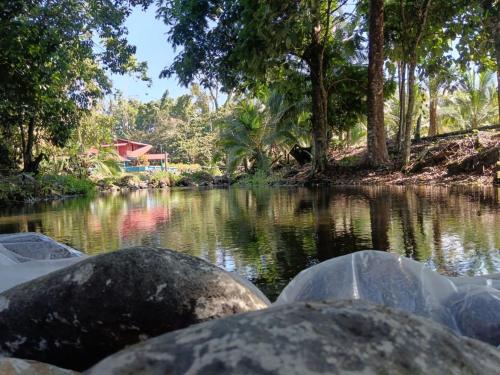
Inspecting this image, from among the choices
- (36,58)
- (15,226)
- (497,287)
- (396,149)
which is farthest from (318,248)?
(396,149)

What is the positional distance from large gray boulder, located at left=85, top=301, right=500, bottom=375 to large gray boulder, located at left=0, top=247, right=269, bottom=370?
2.08 feet

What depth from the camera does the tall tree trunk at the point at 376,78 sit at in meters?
13.8

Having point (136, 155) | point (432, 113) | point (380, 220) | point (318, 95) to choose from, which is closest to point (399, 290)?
point (380, 220)

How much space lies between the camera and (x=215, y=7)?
13109mm

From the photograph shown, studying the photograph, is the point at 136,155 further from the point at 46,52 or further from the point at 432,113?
the point at 46,52

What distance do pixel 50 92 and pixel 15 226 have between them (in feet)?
10.0

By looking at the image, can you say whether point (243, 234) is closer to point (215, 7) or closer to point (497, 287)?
point (497, 287)

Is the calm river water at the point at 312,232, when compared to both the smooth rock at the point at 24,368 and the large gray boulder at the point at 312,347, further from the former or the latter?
the large gray boulder at the point at 312,347

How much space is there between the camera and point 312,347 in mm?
1080

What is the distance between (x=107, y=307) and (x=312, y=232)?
15.2ft

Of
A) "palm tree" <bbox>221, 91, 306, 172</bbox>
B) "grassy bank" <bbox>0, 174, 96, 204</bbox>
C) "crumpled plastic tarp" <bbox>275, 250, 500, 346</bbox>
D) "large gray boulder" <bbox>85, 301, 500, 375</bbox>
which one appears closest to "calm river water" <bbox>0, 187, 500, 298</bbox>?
"crumpled plastic tarp" <bbox>275, 250, 500, 346</bbox>

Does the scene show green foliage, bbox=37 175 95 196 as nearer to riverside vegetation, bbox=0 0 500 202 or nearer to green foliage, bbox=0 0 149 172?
riverside vegetation, bbox=0 0 500 202

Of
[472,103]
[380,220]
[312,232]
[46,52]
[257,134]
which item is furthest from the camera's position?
[472,103]

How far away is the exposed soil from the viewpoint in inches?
491
